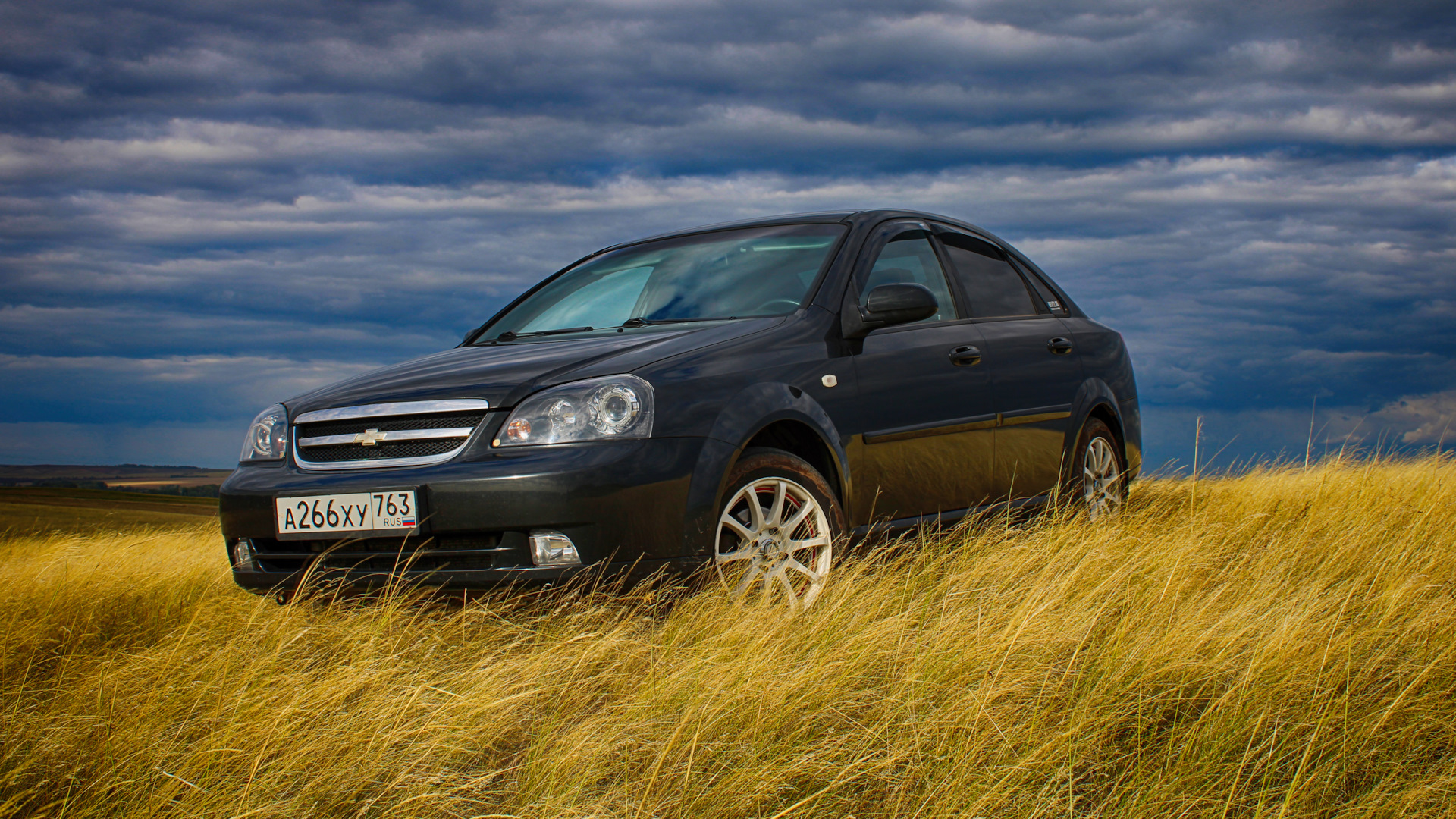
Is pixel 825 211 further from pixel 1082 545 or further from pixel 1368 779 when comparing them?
pixel 1368 779

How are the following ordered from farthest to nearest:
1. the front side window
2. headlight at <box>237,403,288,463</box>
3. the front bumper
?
the front side window
headlight at <box>237,403,288,463</box>
the front bumper

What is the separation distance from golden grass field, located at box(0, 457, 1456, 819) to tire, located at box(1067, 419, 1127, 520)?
1.27m

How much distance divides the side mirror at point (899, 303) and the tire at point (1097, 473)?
1.90 m

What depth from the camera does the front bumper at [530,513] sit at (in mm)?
3229

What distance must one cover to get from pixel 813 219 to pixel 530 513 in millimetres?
2199

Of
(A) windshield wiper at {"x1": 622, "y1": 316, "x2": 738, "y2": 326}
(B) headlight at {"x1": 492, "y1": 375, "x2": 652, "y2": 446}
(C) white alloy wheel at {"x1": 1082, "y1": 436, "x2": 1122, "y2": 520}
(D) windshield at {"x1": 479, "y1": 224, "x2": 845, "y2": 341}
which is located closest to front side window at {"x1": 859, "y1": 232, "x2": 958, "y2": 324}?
(D) windshield at {"x1": 479, "y1": 224, "x2": 845, "y2": 341}

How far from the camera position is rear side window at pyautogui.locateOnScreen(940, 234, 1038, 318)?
209 inches

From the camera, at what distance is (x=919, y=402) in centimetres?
450

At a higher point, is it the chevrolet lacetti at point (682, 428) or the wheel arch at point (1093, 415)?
the chevrolet lacetti at point (682, 428)

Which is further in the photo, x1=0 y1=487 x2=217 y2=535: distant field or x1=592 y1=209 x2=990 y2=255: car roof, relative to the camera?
x1=0 y1=487 x2=217 y2=535: distant field

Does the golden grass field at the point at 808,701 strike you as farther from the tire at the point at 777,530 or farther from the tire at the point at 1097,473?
the tire at the point at 1097,473

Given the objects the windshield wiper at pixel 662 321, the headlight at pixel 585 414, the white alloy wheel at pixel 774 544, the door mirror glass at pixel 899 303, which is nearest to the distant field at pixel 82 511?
the windshield wiper at pixel 662 321

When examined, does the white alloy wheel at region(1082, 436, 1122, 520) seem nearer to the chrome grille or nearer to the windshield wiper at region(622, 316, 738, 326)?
the windshield wiper at region(622, 316, 738, 326)

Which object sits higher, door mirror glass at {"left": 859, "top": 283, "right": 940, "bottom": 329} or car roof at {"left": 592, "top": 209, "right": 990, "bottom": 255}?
car roof at {"left": 592, "top": 209, "right": 990, "bottom": 255}
